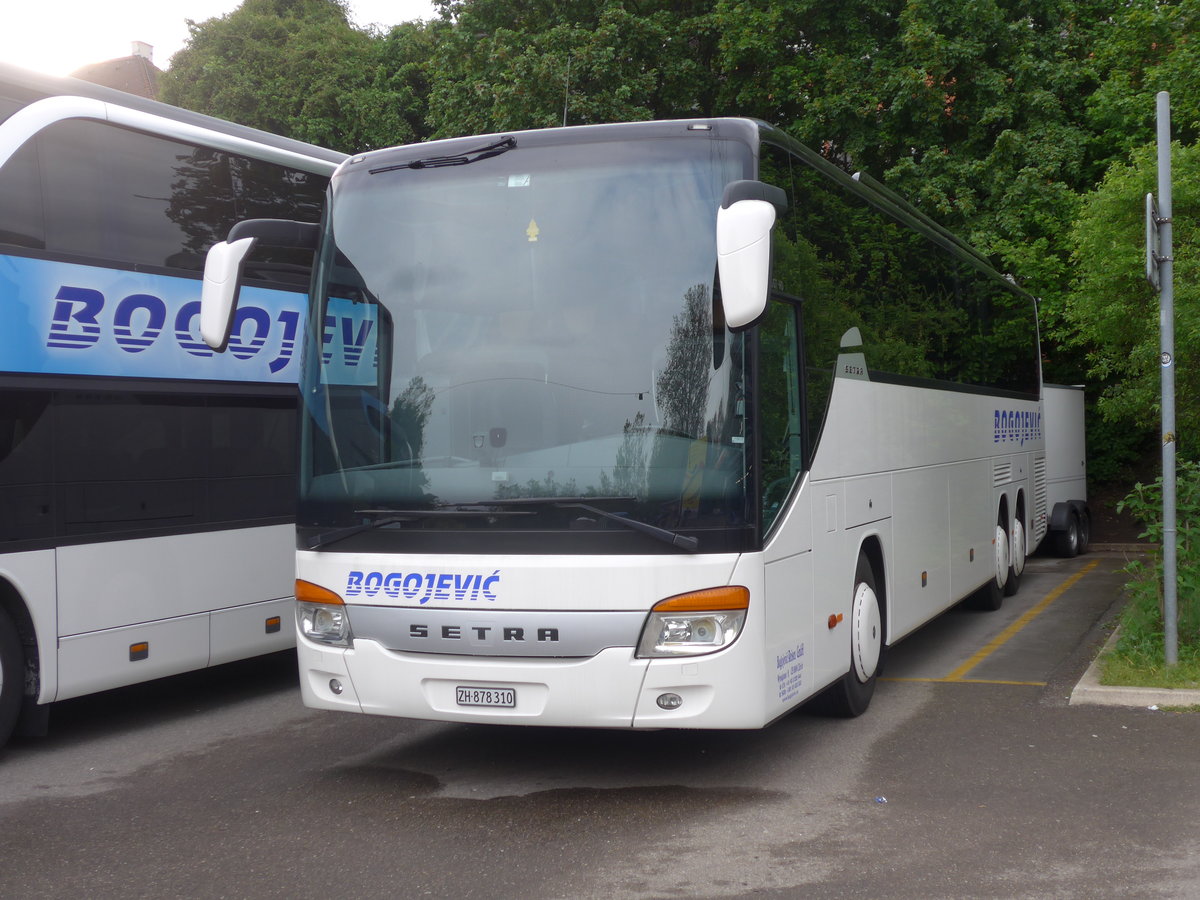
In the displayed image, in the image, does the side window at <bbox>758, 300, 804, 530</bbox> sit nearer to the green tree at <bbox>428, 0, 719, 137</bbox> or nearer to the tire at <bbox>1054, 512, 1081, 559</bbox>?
the tire at <bbox>1054, 512, 1081, 559</bbox>

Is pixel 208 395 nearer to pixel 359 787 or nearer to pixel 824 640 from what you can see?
pixel 359 787

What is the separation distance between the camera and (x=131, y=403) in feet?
27.1

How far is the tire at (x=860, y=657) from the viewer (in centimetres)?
791

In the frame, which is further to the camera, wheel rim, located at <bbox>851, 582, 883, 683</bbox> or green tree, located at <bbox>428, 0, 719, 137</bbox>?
green tree, located at <bbox>428, 0, 719, 137</bbox>

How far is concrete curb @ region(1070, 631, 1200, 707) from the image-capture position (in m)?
7.87

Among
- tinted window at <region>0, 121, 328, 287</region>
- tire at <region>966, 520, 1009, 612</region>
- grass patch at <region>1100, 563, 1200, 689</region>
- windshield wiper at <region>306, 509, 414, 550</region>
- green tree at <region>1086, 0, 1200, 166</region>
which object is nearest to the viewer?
windshield wiper at <region>306, 509, 414, 550</region>

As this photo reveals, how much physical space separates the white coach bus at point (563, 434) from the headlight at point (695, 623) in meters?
0.01

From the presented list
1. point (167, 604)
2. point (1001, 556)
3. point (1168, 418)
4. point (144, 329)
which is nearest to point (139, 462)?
point (144, 329)

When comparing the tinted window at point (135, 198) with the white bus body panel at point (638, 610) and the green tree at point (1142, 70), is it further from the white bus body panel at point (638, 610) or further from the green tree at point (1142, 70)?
the green tree at point (1142, 70)

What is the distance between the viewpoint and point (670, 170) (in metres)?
6.30

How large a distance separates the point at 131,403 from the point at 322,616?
2548 mm

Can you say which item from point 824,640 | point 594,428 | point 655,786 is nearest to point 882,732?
point 824,640

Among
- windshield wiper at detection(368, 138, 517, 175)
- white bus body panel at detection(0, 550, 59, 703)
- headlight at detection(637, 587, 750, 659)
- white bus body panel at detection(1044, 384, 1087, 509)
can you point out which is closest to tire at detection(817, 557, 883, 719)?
headlight at detection(637, 587, 750, 659)

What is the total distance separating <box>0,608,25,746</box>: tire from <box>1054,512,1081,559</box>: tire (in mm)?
15526
